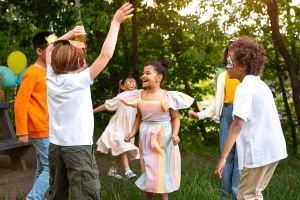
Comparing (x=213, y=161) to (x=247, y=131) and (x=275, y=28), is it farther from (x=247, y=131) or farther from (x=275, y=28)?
(x=247, y=131)

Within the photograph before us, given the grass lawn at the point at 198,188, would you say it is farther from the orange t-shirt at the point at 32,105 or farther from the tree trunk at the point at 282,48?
the tree trunk at the point at 282,48

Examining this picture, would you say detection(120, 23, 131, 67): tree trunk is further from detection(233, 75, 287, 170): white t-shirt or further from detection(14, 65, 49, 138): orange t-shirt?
detection(233, 75, 287, 170): white t-shirt

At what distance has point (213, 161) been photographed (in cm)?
730

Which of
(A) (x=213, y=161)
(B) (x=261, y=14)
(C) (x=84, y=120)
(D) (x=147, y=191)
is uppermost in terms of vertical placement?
(B) (x=261, y=14)

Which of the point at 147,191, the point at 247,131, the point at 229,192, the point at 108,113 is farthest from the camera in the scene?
the point at 108,113

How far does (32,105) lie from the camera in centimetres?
419

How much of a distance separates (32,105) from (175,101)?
1230mm

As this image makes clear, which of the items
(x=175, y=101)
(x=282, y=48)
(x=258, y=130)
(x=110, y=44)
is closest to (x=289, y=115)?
(x=282, y=48)

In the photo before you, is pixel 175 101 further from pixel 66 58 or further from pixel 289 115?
pixel 289 115

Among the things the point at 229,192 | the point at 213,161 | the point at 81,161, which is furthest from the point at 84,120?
the point at 213,161

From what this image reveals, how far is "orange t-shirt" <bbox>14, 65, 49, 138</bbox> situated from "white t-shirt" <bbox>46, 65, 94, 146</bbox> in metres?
0.76

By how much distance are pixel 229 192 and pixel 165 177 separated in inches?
30.4

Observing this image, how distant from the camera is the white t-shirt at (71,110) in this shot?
3279 millimetres

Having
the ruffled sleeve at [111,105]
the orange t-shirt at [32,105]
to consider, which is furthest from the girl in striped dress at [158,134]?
the ruffled sleeve at [111,105]
